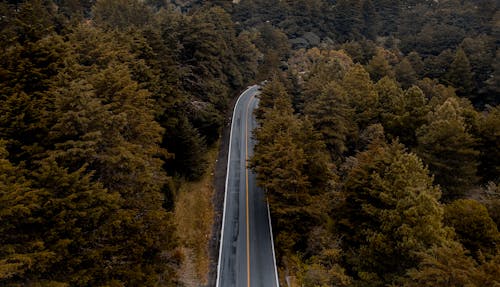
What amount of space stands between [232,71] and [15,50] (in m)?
40.9

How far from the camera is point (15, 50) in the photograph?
24703mm

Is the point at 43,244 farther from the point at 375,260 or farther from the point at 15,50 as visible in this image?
the point at 375,260

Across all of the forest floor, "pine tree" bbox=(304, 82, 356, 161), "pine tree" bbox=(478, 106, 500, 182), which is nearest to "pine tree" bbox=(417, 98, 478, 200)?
"pine tree" bbox=(478, 106, 500, 182)

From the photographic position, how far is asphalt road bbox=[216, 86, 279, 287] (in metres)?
29.0

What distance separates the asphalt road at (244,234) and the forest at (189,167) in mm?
1766

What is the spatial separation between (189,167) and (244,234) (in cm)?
1029

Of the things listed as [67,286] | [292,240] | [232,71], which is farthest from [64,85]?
[232,71]

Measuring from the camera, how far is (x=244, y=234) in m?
34.0

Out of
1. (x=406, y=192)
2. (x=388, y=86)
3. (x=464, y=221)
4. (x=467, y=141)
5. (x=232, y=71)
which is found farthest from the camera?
(x=232, y=71)

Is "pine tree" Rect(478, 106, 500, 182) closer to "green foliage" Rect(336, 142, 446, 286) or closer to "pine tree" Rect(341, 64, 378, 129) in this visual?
"pine tree" Rect(341, 64, 378, 129)

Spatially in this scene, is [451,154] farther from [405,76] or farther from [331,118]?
[405,76]

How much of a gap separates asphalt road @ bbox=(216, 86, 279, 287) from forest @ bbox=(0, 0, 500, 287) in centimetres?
177

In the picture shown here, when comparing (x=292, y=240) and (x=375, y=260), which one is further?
(x=292, y=240)

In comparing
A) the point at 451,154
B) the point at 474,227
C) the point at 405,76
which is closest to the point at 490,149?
the point at 451,154
